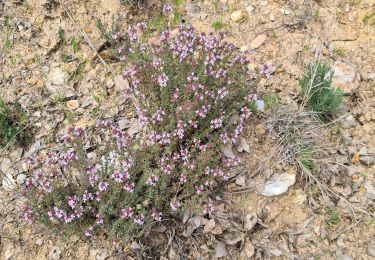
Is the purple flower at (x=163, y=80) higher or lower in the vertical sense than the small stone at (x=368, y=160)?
higher

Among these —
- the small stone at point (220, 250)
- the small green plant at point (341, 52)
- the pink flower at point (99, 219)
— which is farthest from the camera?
the small green plant at point (341, 52)

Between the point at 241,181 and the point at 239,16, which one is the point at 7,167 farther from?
the point at 239,16

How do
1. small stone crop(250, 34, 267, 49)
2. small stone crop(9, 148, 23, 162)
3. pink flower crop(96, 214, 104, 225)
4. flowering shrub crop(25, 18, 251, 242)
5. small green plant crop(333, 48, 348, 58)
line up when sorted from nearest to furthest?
pink flower crop(96, 214, 104, 225), flowering shrub crop(25, 18, 251, 242), small stone crop(9, 148, 23, 162), small green plant crop(333, 48, 348, 58), small stone crop(250, 34, 267, 49)

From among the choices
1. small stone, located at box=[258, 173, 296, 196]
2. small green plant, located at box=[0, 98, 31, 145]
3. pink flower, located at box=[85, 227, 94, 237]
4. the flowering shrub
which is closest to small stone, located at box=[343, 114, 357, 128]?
small stone, located at box=[258, 173, 296, 196]

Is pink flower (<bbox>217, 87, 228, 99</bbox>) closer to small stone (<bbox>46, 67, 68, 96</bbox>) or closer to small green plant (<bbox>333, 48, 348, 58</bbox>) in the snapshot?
small green plant (<bbox>333, 48, 348, 58</bbox>)

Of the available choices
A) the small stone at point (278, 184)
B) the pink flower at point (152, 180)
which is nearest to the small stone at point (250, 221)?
the small stone at point (278, 184)

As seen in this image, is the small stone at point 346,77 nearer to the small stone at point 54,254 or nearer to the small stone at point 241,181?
the small stone at point 241,181
